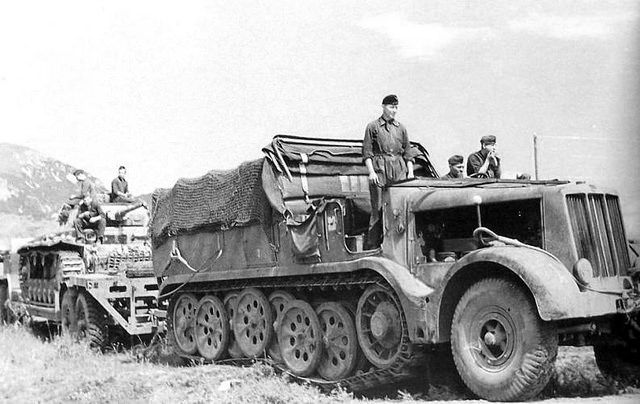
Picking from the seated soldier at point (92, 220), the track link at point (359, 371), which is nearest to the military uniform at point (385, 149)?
the track link at point (359, 371)

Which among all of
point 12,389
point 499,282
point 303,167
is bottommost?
point 12,389

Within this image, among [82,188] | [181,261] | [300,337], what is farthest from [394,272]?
[82,188]

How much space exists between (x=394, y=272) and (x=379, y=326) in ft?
2.28

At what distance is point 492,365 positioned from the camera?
782 cm

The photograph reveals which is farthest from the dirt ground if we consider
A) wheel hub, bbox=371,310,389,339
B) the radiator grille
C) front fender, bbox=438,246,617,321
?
the radiator grille

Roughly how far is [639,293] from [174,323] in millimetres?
7400

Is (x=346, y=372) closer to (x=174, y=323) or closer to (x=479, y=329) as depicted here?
(x=479, y=329)

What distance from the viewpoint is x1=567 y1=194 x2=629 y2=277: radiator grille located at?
26.1 feet

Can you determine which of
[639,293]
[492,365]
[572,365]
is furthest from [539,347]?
[572,365]

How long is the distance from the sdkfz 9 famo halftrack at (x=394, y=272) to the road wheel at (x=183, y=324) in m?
0.04

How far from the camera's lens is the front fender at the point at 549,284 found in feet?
23.8

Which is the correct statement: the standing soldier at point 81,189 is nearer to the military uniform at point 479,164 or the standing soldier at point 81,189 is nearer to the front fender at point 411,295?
the military uniform at point 479,164

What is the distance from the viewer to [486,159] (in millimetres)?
10883

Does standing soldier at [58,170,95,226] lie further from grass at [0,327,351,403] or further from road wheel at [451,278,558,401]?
road wheel at [451,278,558,401]
